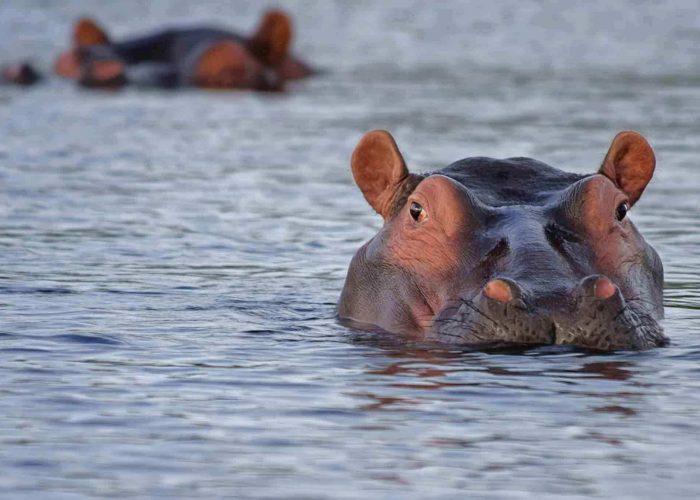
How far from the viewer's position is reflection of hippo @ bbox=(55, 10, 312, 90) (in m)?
24.9

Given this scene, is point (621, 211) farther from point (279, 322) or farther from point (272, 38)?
point (272, 38)

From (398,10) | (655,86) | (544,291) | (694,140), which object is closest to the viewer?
(544,291)

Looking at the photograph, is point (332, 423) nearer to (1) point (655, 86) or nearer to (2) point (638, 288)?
(2) point (638, 288)

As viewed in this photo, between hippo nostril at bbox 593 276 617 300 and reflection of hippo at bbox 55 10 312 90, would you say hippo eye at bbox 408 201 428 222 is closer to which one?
hippo nostril at bbox 593 276 617 300

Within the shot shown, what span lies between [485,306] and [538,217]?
2.71 feet

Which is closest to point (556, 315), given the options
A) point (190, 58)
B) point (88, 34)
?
point (190, 58)

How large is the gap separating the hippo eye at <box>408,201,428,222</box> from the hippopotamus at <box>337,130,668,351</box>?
0.01 m

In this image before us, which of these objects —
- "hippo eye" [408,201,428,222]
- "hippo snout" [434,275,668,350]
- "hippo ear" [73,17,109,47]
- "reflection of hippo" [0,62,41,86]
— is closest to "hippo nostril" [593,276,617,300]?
"hippo snout" [434,275,668,350]

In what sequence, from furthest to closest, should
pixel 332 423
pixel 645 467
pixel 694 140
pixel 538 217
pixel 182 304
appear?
pixel 694 140 < pixel 182 304 < pixel 538 217 < pixel 332 423 < pixel 645 467

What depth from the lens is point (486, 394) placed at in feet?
24.8

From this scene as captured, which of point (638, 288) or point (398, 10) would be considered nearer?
point (638, 288)

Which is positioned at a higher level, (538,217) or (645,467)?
(538,217)

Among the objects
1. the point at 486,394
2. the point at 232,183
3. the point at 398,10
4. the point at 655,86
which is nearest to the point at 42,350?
→ the point at 486,394

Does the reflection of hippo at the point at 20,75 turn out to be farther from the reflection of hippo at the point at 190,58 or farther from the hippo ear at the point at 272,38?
the hippo ear at the point at 272,38
